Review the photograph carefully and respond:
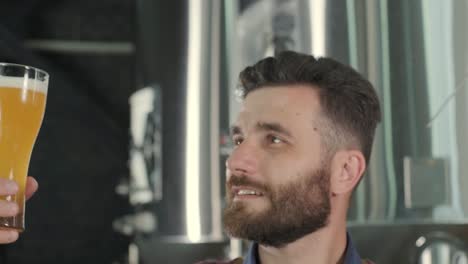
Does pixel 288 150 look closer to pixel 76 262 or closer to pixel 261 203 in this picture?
pixel 261 203

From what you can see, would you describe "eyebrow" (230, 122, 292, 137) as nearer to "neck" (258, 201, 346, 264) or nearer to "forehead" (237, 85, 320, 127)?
"forehead" (237, 85, 320, 127)

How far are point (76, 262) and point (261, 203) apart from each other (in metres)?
3.18

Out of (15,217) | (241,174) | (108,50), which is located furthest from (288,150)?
(108,50)

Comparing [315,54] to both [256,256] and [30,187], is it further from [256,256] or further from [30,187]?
[30,187]

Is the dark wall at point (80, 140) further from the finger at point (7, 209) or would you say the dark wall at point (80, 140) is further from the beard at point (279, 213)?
the finger at point (7, 209)

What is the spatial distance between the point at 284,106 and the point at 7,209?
63 cm

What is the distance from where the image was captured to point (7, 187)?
892mm

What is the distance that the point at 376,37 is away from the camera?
1.72m

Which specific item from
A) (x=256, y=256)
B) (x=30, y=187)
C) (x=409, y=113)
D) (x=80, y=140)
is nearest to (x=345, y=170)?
(x=256, y=256)

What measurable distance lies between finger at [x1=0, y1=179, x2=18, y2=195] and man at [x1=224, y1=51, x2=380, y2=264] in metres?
0.50

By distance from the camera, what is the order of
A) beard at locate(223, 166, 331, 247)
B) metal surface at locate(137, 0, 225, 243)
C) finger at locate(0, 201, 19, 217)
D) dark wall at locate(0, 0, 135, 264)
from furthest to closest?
dark wall at locate(0, 0, 135, 264), metal surface at locate(137, 0, 225, 243), beard at locate(223, 166, 331, 247), finger at locate(0, 201, 19, 217)

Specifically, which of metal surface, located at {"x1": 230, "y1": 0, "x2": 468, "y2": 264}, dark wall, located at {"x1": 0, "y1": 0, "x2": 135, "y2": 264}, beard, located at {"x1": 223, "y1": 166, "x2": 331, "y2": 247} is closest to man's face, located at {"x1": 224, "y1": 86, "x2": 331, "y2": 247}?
beard, located at {"x1": 223, "y1": 166, "x2": 331, "y2": 247}

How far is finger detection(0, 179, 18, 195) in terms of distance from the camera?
0.89 meters

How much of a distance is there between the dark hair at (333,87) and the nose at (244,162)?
0.49 feet
